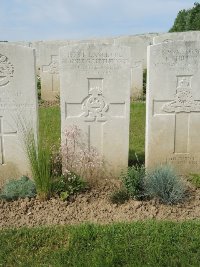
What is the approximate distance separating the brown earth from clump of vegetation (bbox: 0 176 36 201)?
0.07 m

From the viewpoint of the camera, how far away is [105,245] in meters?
3.50

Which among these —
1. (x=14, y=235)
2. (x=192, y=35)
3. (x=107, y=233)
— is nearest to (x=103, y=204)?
(x=107, y=233)

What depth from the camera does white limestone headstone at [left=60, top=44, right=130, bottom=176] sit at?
4.62 metres

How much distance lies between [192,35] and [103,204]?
7.99 meters

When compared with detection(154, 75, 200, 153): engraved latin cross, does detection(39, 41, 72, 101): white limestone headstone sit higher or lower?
higher

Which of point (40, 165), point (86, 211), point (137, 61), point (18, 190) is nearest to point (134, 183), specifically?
point (86, 211)

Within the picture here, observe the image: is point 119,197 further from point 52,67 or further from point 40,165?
point 52,67

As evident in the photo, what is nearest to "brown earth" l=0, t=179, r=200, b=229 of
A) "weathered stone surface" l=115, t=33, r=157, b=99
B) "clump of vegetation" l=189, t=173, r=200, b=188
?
"clump of vegetation" l=189, t=173, r=200, b=188

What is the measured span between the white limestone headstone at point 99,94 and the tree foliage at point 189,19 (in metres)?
12.5

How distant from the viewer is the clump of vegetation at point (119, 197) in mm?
4438

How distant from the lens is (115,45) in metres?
4.63

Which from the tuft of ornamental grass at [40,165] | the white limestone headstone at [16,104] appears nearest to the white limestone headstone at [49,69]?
the white limestone headstone at [16,104]

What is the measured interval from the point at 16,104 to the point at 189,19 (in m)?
13.9

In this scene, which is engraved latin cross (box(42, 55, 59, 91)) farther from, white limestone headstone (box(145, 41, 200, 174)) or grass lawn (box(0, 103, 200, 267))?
grass lawn (box(0, 103, 200, 267))
